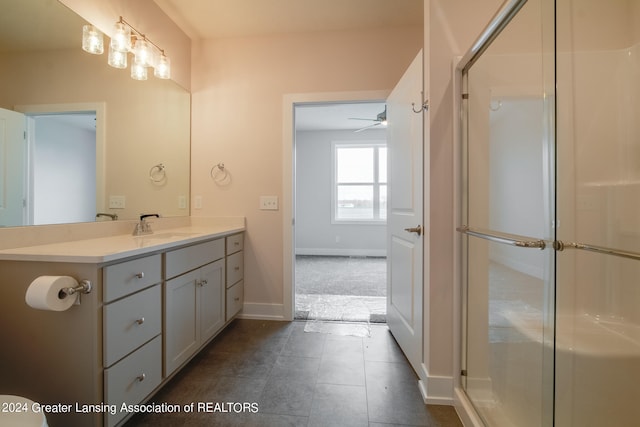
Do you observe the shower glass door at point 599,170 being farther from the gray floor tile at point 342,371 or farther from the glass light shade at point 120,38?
the glass light shade at point 120,38

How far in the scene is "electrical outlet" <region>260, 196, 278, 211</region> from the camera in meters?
2.35

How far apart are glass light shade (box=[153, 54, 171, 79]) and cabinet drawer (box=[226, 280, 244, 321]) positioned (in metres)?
1.74

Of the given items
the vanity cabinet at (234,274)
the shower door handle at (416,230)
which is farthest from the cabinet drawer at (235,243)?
the shower door handle at (416,230)

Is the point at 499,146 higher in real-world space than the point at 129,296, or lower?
higher

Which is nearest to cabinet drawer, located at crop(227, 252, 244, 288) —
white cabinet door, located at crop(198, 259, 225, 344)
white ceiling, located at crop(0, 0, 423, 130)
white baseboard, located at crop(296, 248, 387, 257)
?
white cabinet door, located at crop(198, 259, 225, 344)

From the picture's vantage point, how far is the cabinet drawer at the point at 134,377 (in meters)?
1.06

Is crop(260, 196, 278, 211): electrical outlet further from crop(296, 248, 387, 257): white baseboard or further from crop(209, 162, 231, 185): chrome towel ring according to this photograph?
crop(296, 248, 387, 257): white baseboard

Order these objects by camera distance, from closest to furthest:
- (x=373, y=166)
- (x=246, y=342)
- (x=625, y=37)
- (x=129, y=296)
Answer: (x=129, y=296) → (x=625, y=37) → (x=246, y=342) → (x=373, y=166)

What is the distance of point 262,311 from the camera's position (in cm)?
236

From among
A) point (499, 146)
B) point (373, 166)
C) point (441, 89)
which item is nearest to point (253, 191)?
point (441, 89)

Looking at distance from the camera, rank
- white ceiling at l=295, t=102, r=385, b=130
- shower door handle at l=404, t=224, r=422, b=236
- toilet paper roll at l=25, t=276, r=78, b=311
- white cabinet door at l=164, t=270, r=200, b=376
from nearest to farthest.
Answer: toilet paper roll at l=25, t=276, r=78, b=311, white cabinet door at l=164, t=270, r=200, b=376, shower door handle at l=404, t=224, r=422, b=236, white ceiling at l=295, t=102, r=385, b=130

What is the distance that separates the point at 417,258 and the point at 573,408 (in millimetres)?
836

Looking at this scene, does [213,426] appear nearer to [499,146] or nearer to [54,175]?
[54,175]

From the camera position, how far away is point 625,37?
1284 millimetres
